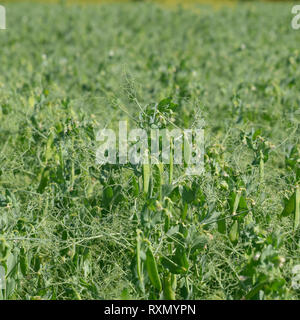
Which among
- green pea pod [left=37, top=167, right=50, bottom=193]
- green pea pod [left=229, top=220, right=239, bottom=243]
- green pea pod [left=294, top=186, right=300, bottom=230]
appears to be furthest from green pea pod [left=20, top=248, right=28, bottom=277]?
green pea pod [left=294, top=186, right=300, bottom=230]

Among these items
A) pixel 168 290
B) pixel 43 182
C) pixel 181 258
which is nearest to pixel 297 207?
pixel 181 258

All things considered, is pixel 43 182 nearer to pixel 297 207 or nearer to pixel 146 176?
pixel 146 176

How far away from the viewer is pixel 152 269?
182cm

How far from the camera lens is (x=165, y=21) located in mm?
9734

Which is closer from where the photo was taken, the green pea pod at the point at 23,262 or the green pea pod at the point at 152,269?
the green pea pod at the point at 152,269

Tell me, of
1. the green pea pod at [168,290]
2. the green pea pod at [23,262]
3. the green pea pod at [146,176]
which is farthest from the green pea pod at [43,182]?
the green pea pod at [168,290]

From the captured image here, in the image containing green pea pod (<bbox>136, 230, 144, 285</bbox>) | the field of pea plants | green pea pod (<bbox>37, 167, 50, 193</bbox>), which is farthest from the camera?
green pea pod (<bbox>37, 167, 50, 193</bbox>)

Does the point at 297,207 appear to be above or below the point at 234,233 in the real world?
above

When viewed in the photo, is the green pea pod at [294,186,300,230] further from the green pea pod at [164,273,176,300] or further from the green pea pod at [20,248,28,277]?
the green pea pod at [20,248,28,277]

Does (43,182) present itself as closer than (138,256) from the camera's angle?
No

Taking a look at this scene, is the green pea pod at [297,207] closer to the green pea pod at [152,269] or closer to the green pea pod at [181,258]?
the green pea pod at [181,258]

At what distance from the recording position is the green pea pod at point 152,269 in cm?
180

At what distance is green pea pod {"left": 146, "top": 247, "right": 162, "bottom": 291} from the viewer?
5.90 feet

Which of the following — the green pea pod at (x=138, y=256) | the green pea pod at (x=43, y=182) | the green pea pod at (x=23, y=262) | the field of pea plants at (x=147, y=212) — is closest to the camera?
the green pea pod at (x=138, y=256)
